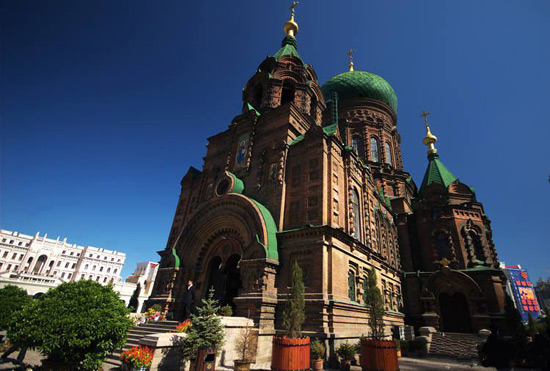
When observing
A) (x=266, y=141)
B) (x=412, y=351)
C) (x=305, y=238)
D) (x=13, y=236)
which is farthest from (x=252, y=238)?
(x=13, y=236)

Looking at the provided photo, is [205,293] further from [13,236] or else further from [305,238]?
[13,236]

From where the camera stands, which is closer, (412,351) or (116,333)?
(116,333)

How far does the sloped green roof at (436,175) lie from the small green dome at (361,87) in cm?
977

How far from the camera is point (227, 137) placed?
2195 centimetres

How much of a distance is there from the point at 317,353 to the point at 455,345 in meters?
12.7

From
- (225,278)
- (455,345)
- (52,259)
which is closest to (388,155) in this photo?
(455,345)

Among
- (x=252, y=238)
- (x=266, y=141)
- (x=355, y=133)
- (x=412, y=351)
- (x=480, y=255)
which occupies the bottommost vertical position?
(x=412, y=351)

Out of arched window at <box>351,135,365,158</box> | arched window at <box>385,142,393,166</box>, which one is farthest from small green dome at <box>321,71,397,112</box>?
arched window at <box>385,142,393,166</box>

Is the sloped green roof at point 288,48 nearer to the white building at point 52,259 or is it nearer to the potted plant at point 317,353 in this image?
the potted plant at point 317,353

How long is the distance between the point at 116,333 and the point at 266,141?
13.3 meters

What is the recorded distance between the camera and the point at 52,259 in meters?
71.1

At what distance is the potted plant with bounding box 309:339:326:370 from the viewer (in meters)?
10.5

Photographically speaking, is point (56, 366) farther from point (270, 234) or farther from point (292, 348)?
point (270, 234)

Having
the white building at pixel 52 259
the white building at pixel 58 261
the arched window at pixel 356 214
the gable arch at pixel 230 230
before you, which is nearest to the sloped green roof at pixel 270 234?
the gable arch at pixel 230 230
